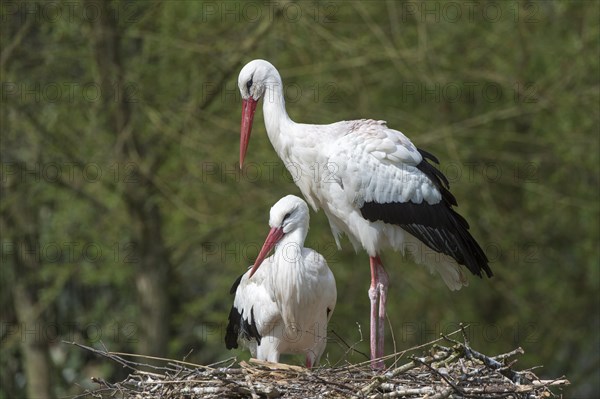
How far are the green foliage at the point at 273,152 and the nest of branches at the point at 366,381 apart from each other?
4.33m

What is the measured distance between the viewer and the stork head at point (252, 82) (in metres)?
8.38

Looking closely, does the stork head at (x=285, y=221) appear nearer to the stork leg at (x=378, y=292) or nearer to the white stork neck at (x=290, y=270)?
the white stork neck at (x=290, y=270)

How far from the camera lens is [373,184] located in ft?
26.5

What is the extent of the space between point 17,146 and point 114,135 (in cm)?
102

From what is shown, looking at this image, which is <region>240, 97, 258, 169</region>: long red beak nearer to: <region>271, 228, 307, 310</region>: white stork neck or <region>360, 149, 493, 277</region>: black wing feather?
<region>271, 228, 307, 310</region>: white stork neck

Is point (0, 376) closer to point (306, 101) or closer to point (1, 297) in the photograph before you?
point (1, 297)

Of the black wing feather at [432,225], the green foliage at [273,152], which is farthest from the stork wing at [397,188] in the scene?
the green foliage at [273,152]

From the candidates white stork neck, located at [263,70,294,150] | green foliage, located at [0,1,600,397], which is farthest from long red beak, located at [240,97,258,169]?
green foliage, located at [0,1,600,397]

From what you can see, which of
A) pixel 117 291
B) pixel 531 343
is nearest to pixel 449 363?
pixel 531 343

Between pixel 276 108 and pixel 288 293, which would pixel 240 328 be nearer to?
pixel 288 293

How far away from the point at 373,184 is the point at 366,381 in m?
1.65

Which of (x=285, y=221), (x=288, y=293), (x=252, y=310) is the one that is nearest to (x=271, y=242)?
(x=285, y=221)

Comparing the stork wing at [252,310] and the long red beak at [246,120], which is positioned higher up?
the long red beak at [246,120]

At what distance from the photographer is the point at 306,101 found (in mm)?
12469
